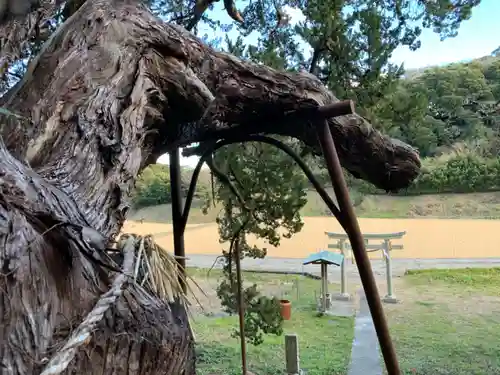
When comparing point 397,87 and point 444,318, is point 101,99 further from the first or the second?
point 444,318

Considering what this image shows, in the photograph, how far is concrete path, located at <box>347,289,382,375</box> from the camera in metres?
3.11

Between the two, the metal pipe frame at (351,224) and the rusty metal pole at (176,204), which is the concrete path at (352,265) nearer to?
the rusty metal pole at (176,204)

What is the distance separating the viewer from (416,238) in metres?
7.71

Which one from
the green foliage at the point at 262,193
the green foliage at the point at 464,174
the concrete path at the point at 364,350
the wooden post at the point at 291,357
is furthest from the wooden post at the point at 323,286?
the green foliage at the point at 464,174

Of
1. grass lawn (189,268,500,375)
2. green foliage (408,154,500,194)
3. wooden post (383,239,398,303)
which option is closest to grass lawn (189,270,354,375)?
grass lawn (189,268,500,375)

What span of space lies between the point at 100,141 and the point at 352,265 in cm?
664

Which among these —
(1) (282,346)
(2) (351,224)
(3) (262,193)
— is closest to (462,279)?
(1) (282,346)

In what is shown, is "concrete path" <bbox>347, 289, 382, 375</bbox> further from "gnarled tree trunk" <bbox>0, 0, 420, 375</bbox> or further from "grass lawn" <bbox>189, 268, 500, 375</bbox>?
"gnarled tree trunk" <bbox>0, 0, 420, 375</bbox>

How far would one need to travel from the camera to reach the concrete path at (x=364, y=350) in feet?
10.2

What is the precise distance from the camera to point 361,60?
2363mm

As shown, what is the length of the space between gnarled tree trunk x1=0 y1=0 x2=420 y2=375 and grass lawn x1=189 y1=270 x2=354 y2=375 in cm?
225

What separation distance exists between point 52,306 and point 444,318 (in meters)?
4.45

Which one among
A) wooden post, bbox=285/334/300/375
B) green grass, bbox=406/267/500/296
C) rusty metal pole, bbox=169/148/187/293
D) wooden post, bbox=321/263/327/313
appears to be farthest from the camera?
green grass, bbox=406/267/500/296

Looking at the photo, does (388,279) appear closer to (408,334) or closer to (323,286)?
(323,286)
